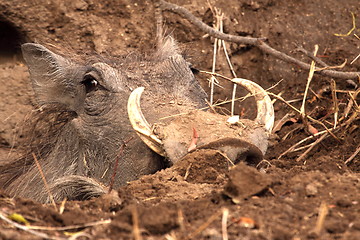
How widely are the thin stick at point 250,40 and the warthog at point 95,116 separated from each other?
505 mm

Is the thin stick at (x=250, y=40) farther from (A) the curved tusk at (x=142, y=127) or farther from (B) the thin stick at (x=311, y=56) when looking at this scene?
(A) the curved tusk at (x=142, y=127)

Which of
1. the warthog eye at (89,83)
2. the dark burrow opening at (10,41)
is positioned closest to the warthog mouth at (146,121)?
the warthog eye at (89,83)

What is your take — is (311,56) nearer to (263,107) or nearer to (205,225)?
(263,107)

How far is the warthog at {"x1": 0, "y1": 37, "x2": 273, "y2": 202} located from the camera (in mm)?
3002

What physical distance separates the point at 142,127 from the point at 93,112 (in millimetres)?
664

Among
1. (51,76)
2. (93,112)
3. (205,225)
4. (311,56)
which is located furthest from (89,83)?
(205,225)

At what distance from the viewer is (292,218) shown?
1.78m

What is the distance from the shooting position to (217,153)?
2.63m

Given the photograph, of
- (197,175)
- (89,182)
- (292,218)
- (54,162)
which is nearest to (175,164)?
(197,175)

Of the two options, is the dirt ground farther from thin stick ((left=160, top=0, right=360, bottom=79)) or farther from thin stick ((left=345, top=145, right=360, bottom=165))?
thin stick ((left=160, top=0, right=360, bottom=79))

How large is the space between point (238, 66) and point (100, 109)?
2.26 meters

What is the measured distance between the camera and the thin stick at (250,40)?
4008mm

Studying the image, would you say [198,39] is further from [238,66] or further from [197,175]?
[197,175]

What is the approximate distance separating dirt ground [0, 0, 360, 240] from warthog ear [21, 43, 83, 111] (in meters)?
0.28
